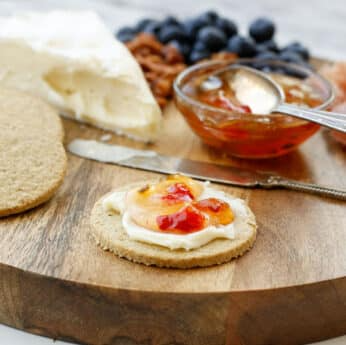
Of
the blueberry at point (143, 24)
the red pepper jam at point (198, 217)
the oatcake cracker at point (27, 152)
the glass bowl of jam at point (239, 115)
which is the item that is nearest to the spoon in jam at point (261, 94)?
the glass bowl of jam at point (239, 115)

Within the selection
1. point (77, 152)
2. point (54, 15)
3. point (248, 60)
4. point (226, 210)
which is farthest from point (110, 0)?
point (226, 210)

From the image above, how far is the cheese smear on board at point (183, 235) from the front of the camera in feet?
6.77

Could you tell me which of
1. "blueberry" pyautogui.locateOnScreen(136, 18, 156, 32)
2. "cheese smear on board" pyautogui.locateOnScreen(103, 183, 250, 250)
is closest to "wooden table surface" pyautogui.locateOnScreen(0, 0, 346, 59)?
"blueberry" pyautogui.locateOnScreen(136, 18, 156, 32)

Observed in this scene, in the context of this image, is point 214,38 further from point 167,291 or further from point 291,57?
point 167,291

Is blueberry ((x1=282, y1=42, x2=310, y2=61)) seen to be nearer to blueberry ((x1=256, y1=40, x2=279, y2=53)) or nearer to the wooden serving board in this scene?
blueberry ((x1=256, y1=40, x2=279, y2=53))

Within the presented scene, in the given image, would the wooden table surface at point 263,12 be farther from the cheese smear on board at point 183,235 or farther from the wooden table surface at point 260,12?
the cheese smear on board at point 183,235

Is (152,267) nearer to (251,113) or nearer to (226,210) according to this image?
(226,210)

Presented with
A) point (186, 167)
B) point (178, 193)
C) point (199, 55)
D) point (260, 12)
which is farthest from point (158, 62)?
point (260, 12)

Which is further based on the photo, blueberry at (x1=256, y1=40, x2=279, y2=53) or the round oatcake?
blueberry at (x1=256, y1=40, x2=279, y2=53)

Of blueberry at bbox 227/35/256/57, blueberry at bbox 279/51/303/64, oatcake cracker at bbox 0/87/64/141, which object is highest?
oatcake cracker at bbox 0/87/64/141

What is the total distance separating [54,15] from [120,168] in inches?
42.9

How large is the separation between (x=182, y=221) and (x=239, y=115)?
2.22ft

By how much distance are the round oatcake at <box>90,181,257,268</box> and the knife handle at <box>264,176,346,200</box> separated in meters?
0.38

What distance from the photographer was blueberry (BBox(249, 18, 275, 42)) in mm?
3697
